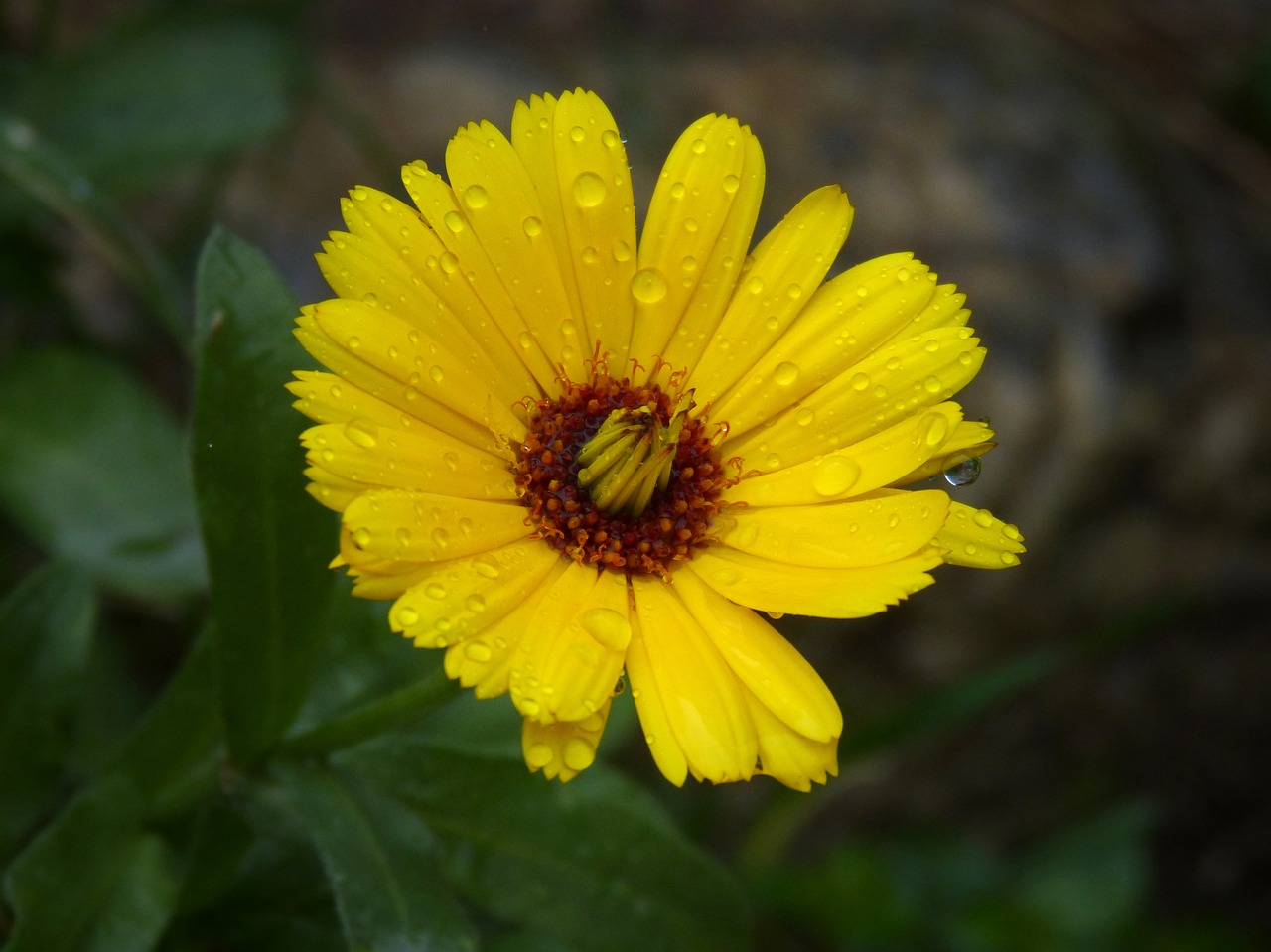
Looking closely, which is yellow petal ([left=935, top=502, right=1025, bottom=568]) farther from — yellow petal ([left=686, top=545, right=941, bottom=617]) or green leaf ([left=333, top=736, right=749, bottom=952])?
green leaf ([left=333, top=736, right=749, bottom=952])

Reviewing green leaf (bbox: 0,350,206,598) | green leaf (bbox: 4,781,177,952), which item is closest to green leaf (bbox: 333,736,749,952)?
green leaf (bbox: 4,781,177,952)

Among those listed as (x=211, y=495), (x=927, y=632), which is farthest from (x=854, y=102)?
(x=211, y=495)

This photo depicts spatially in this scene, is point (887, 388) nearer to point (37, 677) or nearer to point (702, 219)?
point (702, 219)

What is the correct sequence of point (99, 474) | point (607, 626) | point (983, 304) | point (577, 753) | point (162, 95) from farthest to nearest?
point (983, 304) < point (162, 95) < point (99, 474) < point (607, 626) < point (577, 753)

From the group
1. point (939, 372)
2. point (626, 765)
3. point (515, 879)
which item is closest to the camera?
point (939, 372)

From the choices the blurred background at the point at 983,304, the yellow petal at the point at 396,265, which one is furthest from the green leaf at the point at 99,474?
the yellow petal at the point at 396,265

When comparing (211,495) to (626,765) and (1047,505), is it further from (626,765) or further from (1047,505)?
(1047,505)

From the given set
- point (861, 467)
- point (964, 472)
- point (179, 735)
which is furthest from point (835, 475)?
point (179, 735)
